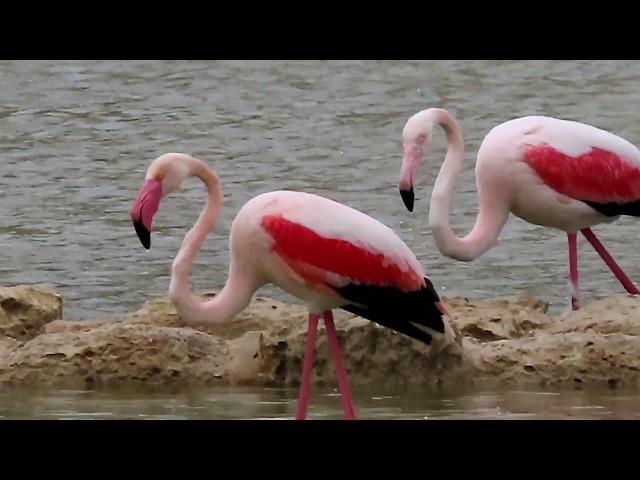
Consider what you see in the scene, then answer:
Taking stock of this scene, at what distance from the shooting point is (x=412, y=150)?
30.7ft

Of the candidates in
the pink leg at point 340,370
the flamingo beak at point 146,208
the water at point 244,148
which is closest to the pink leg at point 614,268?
the water at point 244,148

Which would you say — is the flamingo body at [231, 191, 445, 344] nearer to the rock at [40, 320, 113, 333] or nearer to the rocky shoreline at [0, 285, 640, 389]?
the rocky shoreline at [0, 285, 640, 389]

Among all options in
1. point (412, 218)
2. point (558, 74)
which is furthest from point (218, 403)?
point (558, 74)

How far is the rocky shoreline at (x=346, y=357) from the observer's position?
972 centimetres

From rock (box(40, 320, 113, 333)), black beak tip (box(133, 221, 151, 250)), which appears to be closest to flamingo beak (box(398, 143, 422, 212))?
black beak tip (box(133, 221, 151, 250))

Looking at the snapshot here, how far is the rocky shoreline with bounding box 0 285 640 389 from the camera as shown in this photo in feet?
31.9

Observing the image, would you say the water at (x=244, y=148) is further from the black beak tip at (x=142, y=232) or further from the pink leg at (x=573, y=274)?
the black beak tip at (x=142, y=232)

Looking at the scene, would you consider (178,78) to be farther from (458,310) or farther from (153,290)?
(458,310)

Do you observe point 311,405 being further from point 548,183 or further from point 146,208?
point 548,183

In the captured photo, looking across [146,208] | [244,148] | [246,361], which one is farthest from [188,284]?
[244,148]

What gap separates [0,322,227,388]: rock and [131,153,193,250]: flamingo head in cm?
138

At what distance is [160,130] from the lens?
64.7 ft

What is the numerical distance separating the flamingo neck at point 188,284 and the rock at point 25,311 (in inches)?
81.5

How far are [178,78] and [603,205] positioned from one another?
12.9 meters
